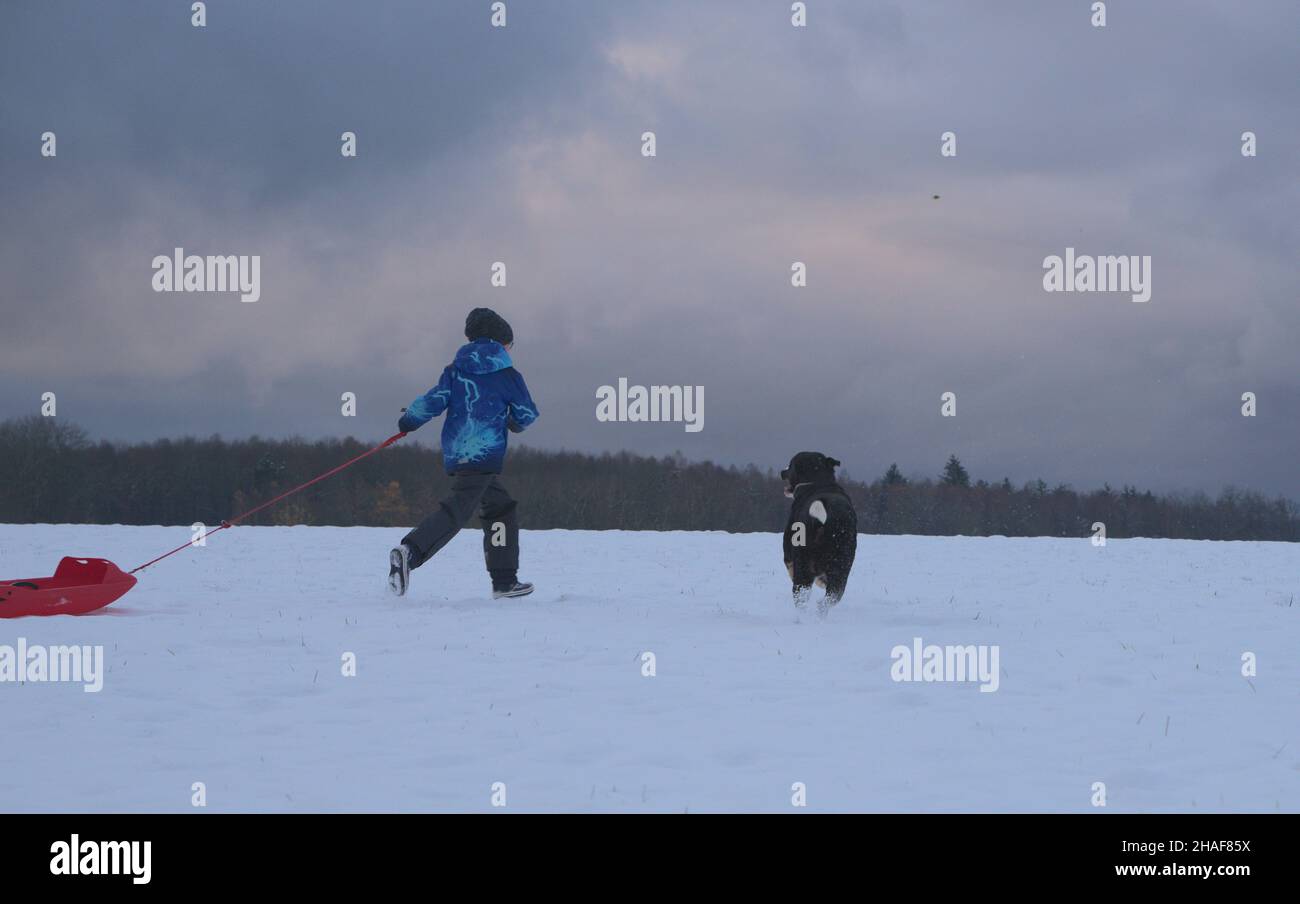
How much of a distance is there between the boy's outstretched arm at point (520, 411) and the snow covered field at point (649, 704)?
4.96 feet

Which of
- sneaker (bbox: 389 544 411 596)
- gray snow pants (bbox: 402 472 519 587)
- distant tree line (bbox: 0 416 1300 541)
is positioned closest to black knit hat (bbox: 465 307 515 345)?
gray snow pants (bbox: 402 472 519 587)

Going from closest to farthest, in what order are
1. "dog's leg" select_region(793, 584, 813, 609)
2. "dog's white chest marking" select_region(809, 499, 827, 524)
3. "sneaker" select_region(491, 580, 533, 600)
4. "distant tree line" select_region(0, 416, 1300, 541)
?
"dog's white chest marking" select_region(809, 499, 827, 524) → "dog's leg" select_region(793, 584, 813, 609) → "sneaker" select_region(491, 580, 533, 600) → "distant tree line" select_region(0, 416, 1300, 541)

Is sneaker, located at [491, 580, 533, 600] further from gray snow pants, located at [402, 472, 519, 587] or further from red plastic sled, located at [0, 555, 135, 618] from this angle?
red plastic sled, located at [0, 555, 135, 618]

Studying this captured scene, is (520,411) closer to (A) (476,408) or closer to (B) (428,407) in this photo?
(A) (476,408)

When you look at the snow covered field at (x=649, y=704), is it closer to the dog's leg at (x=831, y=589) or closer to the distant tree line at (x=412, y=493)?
the dog's leg at (x=831, y=589)

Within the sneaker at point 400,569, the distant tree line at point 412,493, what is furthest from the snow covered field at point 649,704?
the distant tree line at point 412,493

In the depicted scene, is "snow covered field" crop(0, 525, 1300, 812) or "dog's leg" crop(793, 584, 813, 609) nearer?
"snow covered field" crop(0, 525, 1300, 812)

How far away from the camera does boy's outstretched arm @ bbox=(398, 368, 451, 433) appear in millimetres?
9266

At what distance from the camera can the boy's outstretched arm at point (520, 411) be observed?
9.45m

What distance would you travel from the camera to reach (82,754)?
4.46 m

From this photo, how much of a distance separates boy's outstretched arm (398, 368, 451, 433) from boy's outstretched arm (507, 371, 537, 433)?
1.84ft

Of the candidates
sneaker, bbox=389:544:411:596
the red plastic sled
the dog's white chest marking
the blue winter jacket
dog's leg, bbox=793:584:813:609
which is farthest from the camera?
the blue winter jacket
